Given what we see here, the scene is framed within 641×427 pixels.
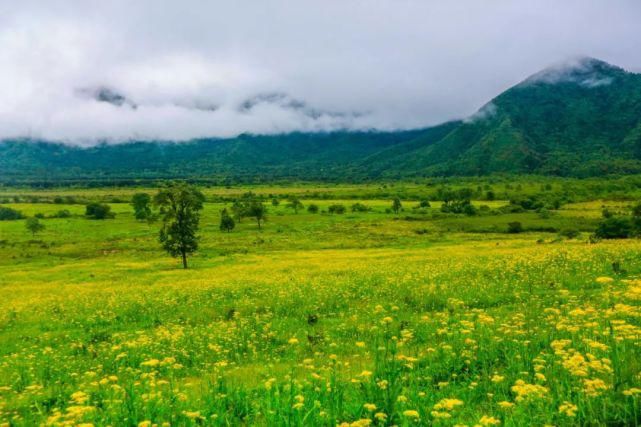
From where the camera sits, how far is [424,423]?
24.2 feet

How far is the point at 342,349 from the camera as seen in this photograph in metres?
14.4

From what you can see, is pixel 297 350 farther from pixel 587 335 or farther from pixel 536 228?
pixel 536 228

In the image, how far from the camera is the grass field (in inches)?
320

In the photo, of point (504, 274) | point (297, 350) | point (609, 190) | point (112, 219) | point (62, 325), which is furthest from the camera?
point (609, 190)

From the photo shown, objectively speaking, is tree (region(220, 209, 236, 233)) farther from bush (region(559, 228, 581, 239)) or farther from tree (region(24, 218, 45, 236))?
bush (region(559, 228, 581, 239))

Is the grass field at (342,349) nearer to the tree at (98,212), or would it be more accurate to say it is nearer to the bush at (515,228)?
the bush at (515,228)

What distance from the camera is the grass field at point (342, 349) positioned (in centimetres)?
812

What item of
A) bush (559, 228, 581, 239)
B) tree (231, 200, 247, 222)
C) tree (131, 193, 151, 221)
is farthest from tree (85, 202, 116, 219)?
bush (559, 228, 581, 239)

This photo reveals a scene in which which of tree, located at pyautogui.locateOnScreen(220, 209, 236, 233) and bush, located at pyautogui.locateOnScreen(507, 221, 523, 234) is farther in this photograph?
tree, located at pyautogui.locateOnScreen(220, 209, 236, 233)

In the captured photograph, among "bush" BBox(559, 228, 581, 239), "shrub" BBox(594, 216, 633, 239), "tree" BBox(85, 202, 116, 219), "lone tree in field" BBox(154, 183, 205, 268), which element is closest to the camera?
"lone tree in field" BBox(154, 183, 205, 268)

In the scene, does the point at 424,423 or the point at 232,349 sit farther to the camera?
the point at 232,349

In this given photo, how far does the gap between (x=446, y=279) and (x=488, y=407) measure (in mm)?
→ 18977

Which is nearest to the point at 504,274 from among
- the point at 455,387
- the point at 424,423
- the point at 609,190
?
the point at 455,387

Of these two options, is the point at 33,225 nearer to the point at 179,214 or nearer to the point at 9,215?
the point at 9,215
